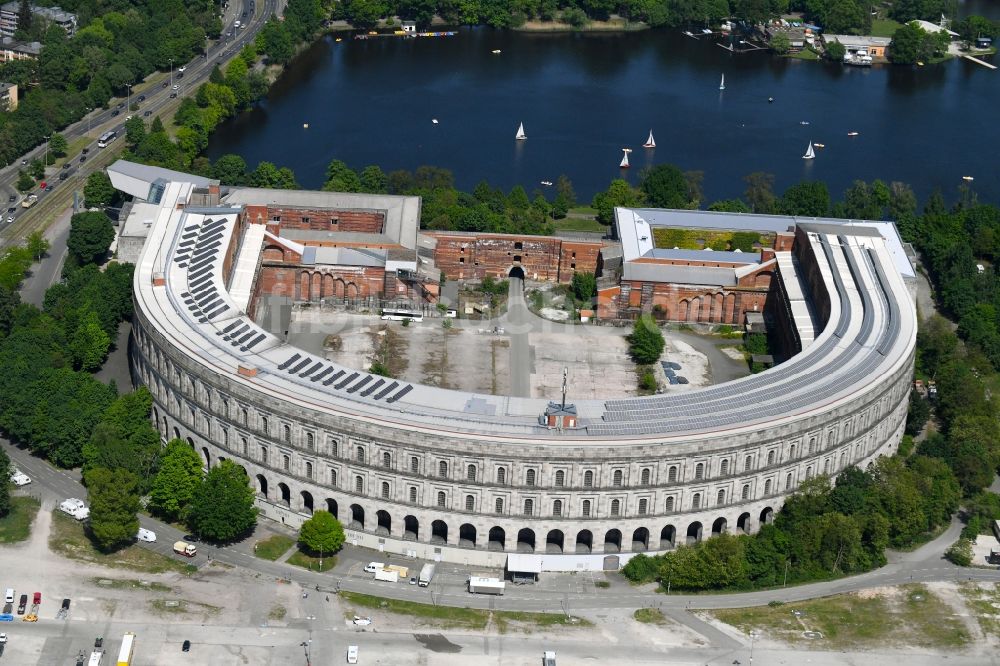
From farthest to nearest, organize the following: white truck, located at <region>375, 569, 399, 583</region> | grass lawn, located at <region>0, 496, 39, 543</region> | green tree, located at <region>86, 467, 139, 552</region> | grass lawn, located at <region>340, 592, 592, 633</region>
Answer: grass lawn, located at <region>0, 496, 39, 543</region>
green tree, located at <region>86, 467, 139, 552</region>
white truck, located at <region>375, 569, 399, 583</region>
grass lawn, located at <region>340, 592, 592, 633</region>

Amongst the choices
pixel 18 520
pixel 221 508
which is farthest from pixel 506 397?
pixel 18 520

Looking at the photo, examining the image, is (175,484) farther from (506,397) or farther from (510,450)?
(510,450)

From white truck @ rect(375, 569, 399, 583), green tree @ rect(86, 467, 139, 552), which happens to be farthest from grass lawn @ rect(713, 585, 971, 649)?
green tree @ rect(86, 467, 139, 552)

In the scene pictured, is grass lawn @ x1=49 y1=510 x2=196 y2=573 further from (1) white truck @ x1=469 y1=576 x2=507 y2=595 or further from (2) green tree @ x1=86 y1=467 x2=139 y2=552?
(1) white truck @ x1=469 y1=576 x2=507 y2=595

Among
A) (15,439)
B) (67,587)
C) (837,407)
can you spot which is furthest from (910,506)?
(15,439)

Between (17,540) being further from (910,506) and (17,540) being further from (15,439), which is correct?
(910,506)
